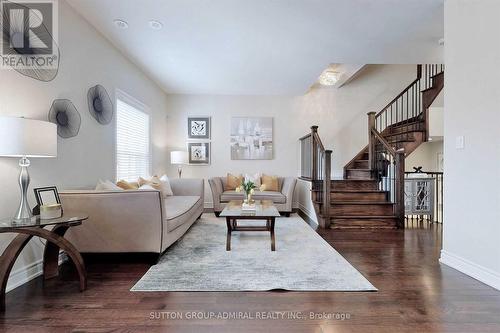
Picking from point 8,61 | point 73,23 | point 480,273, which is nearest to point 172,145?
point 73,23

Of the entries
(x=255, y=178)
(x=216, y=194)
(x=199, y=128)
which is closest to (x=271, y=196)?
(x=255, y=178)

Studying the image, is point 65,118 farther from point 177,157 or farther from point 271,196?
point 271,196

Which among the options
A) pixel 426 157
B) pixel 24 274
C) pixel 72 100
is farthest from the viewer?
pixel 426 157

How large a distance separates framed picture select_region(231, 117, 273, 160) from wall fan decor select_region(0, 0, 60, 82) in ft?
12.4

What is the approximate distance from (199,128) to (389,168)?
402cm

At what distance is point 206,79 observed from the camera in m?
4.96

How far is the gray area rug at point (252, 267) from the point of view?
2121 millimetres

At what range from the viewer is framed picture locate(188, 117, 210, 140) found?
6004mm

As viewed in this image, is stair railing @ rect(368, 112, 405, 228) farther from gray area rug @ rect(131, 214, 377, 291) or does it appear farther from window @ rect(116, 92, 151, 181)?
window @ rect(116, 92, 151, 181)

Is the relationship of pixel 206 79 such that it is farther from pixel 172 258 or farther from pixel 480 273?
pixel 480 273

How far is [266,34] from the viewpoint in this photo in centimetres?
325

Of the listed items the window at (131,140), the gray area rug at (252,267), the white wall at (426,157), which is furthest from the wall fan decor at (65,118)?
the white wall at (426,157)

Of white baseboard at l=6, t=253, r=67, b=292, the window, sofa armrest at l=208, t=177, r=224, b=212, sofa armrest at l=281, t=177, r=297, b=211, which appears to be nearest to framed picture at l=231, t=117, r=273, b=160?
sofa armrest at l=281, t=177, r=297, b=211

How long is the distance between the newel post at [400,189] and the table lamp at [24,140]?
14.9 feet
